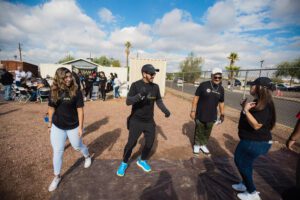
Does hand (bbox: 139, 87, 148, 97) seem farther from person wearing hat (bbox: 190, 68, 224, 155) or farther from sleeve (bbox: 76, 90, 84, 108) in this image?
person wearing hat (bbox: 190, 68, 224, 155)

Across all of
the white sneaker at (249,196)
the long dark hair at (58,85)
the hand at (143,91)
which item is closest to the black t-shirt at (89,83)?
the long dark hair at (58,85)

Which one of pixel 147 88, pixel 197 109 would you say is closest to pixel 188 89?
pixel 197 109

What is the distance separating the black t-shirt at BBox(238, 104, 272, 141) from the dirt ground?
192 centimetres

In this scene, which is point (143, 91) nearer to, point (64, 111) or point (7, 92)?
point (64, 111)

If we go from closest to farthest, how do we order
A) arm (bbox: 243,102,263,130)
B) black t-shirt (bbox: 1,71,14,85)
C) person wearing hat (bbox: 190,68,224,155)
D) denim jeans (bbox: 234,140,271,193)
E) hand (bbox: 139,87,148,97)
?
arm (bbox: 243,102,263,130)
denim jeans (bbox: 234,140,271,193)
hand (bbox: 139,87,148,97)
person wearing hat (bbox: 190,68,224,155)
black t-shirt (bbox: 1,71,14,85)

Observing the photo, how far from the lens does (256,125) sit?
7.03 ft

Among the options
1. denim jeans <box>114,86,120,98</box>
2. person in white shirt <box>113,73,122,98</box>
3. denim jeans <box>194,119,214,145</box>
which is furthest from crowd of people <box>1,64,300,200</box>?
denim jeans <box>114,86,120,98</box>

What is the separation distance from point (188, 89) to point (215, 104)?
17.4 metres

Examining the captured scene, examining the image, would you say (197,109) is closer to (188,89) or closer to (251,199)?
(251,199)

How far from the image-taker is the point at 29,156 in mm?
3695

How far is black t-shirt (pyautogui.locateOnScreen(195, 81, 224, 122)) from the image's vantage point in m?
3.67

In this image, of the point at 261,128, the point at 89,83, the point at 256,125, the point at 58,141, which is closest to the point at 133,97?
the point at 58,141

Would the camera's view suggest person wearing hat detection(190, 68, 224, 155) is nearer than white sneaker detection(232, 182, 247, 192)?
No

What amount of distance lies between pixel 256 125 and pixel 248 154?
19.2 inches
